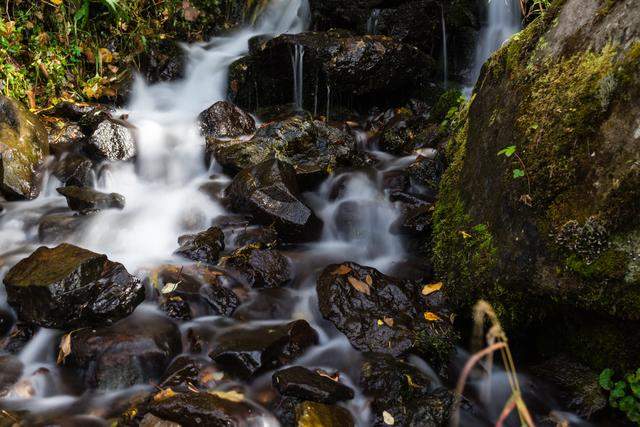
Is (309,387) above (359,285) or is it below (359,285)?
below

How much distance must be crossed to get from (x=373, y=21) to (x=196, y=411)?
860 centimetres

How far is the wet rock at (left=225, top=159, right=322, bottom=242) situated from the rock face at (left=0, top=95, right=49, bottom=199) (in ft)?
9.63

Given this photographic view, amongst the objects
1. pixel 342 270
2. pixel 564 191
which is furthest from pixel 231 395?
pixel 564 191

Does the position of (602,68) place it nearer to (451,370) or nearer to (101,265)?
(451,370)

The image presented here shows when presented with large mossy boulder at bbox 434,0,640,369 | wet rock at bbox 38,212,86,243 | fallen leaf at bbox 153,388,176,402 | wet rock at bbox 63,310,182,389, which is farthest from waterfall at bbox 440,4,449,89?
fallen leaf at bbox 153,388,176,402

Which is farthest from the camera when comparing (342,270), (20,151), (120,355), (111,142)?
(111,142)

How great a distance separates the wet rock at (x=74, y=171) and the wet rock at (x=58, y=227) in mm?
847

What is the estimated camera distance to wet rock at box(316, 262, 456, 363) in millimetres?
3709

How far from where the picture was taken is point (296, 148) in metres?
6.96

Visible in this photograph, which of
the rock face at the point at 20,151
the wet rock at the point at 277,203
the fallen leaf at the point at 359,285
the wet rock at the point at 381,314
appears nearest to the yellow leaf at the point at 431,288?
the wet rock at the point at 381,314

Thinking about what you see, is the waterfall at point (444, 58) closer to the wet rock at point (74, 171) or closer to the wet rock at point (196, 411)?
the wet rock at point (74, 171)

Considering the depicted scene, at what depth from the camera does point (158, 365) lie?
3.57 m

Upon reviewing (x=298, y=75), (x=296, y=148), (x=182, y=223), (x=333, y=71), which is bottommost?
(x=182, y=223)

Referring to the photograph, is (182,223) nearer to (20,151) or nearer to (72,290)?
(72,290)
